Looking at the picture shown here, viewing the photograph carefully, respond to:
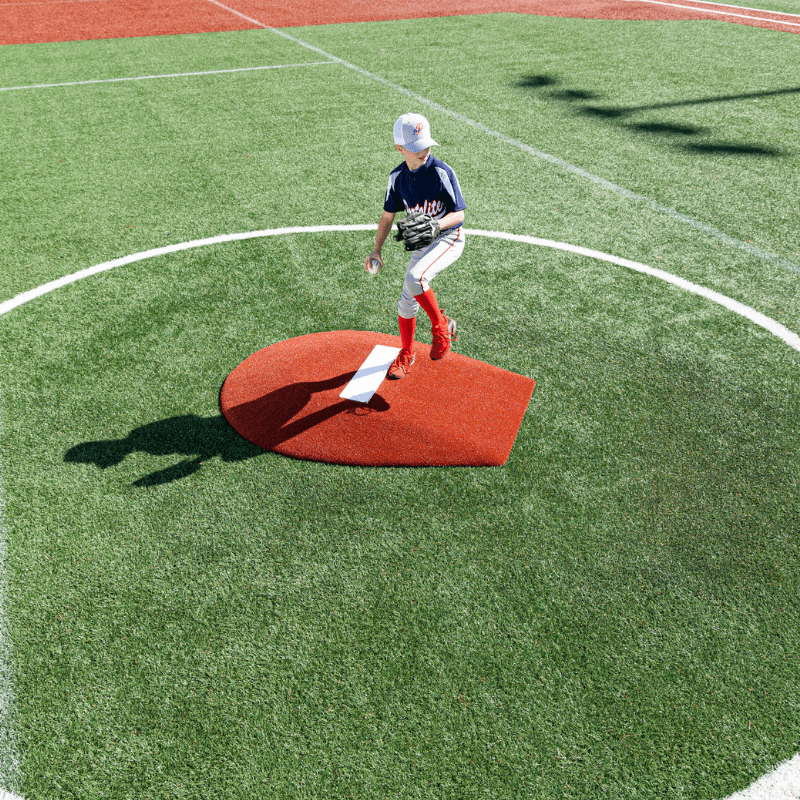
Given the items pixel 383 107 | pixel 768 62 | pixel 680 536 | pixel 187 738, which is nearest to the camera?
pixel 187 738

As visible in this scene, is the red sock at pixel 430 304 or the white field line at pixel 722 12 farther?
the white field line at pixel 722 12

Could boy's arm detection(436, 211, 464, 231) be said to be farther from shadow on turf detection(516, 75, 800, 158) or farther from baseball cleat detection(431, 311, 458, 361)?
shadow on turf detection(516, 75, 800, 158)

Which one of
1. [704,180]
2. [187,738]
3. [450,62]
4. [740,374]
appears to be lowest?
[187,738]

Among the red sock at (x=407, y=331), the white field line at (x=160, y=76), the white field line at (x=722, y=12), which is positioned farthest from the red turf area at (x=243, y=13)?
the red sock at (x=407, y=331)

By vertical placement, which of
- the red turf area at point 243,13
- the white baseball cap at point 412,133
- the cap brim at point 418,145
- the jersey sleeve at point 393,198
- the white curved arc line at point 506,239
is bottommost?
the white curved arc line at point 506,239

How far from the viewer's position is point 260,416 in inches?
210

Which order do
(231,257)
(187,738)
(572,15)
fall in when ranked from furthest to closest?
(572,15) → (231,257) → (187,738)

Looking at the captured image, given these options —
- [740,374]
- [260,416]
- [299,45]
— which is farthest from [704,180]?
[299,45]

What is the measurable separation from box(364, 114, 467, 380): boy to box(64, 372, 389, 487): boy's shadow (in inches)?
27.4

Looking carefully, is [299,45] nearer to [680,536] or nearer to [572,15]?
[572,15]

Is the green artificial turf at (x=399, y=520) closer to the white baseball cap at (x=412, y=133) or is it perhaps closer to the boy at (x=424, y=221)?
the boy at (x=424, y=221)

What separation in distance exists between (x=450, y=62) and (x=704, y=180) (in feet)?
24.5

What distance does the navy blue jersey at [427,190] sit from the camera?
507 centimetres

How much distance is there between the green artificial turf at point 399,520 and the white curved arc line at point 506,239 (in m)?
0.15
